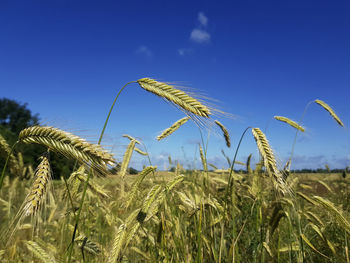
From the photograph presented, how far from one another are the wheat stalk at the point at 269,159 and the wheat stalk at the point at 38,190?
1.29m

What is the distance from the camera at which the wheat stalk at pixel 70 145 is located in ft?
4.39

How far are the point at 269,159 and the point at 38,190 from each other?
1.39 meters

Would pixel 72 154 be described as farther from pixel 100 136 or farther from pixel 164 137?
pixel 164 137

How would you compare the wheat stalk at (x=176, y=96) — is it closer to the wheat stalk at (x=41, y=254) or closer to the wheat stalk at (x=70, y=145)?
the wheat stalk at (x=70, y=145)

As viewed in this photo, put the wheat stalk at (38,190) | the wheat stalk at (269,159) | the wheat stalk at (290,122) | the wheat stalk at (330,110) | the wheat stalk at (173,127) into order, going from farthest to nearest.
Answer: the wheat stalk at (330,110) → the wheat stalk at (290,122) → the wheat stalk at (173,127) → the wheat stalk at (269,159) → the wheat stalk at (38,190)

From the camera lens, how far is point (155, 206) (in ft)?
6.19

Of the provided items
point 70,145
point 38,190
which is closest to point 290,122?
point 70,145

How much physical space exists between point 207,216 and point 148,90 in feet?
5.30

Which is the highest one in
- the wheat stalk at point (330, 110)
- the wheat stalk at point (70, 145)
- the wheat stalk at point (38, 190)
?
the wheat stalk at point (330, 110)

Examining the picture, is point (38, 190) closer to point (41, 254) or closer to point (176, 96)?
point (41, 254)

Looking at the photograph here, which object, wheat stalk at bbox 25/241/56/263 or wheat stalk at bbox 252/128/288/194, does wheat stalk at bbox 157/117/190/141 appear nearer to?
wheat stalk at bbox 252/128/288/194

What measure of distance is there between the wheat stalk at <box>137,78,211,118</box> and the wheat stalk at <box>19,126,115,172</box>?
1.96ft

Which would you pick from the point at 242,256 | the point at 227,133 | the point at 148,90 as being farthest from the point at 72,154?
the point at 242,256

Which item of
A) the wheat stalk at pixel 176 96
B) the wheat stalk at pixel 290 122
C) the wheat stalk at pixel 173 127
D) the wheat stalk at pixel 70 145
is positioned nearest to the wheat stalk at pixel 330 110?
the wheat stalk at pixel 290 122
